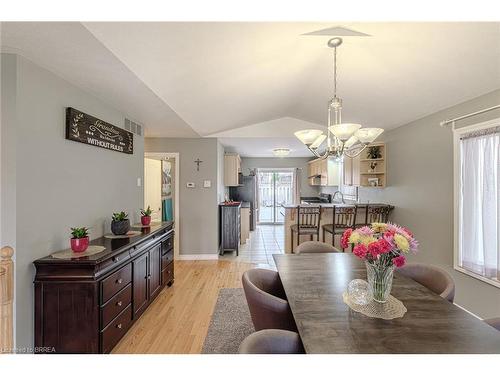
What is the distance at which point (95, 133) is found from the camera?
2551mm

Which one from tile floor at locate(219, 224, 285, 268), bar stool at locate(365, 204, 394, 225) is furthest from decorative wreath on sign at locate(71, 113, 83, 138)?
bar stool at locate(365, 204, 394, 225)

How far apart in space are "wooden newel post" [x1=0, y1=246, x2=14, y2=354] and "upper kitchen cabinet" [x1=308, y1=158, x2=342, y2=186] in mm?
5631

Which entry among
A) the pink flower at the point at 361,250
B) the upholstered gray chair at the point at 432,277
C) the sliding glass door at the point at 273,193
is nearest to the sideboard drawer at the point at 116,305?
the pink flower at the point at 361,250

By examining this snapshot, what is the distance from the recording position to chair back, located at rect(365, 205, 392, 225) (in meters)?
4.11

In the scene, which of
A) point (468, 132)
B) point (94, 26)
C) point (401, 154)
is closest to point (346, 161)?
point (401, 154)

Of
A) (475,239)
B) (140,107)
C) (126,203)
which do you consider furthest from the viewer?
(126,203)

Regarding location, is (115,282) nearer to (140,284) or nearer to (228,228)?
(140,284)

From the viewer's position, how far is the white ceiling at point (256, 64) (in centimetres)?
165

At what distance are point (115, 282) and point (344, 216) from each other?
337cm

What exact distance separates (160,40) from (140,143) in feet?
7.29

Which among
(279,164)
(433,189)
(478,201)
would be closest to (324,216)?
(433,189)

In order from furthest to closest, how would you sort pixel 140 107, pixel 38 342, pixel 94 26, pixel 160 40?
pixel 140 107, pixel 38 342, pixel 160 40, pixel 94 26

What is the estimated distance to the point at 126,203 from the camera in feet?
10.7
